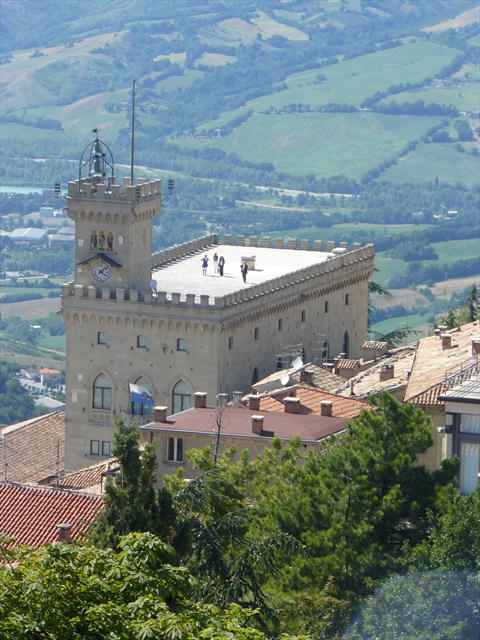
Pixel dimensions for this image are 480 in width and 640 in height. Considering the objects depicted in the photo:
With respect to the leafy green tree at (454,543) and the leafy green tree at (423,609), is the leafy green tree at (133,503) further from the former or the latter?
the leafy green tree at (454,543)

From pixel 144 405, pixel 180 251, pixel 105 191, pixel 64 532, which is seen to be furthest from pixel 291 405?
pixel 180 251

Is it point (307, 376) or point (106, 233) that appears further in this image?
point (106, 233)

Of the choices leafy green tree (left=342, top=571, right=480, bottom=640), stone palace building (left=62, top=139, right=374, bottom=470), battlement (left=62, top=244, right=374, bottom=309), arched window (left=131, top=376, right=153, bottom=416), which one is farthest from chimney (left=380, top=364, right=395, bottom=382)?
leafy green tree (left=342, top=571, right=480, bottom=640)

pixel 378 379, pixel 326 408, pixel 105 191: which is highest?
pixel 105 191

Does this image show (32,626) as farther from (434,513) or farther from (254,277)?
(254,277)

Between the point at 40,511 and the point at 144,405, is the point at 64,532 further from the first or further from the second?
the point at 144,405
